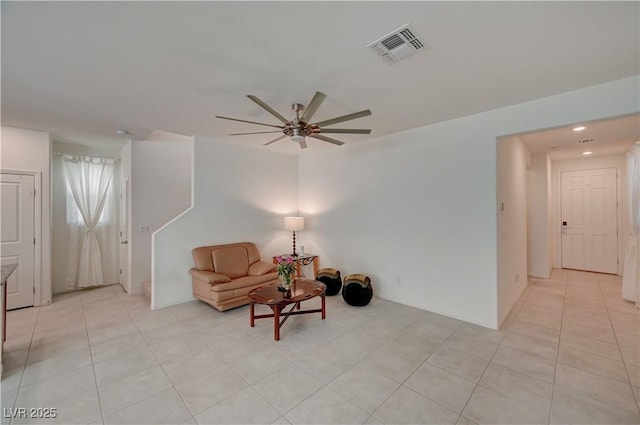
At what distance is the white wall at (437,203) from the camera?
295 cm

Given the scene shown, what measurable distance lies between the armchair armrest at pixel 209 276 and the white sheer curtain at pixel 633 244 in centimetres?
606

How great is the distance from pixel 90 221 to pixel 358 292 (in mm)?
5037

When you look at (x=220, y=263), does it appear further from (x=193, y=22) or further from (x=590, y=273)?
(x=590, y=273)

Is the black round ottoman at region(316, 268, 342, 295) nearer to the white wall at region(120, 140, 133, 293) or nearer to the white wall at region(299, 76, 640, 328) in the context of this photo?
the white wall at region(299, 76, 640, 328)

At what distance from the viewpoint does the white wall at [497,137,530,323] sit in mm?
3367

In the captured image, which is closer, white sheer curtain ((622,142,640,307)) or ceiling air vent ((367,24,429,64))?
ceiling air vent ((367,24,429,64))

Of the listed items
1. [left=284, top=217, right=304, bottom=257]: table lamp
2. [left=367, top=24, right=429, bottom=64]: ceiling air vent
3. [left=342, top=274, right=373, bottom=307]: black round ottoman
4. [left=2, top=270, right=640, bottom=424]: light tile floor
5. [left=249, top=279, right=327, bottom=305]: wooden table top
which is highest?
[left=367, top=24, right=429, bottom=64]: ceiling air vent

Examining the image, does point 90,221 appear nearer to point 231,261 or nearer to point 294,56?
point 231,261

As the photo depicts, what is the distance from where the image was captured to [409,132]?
4000mm

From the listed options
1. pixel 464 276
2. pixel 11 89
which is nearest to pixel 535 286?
pixel 464 276

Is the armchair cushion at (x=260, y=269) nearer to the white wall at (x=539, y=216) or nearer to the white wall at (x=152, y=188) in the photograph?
the white wall at (x=152, y=188)

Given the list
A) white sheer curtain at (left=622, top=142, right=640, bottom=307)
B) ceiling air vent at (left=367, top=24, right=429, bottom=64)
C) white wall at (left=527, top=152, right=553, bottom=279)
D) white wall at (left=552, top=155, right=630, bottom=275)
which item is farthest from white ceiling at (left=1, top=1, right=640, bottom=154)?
white wall at (left=552, top=155, right=630, bottom=275)

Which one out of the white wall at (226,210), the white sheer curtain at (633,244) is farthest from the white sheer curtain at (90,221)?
the white sheer curtain at (633,244)

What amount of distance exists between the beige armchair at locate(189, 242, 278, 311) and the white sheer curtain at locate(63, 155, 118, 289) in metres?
2.27
